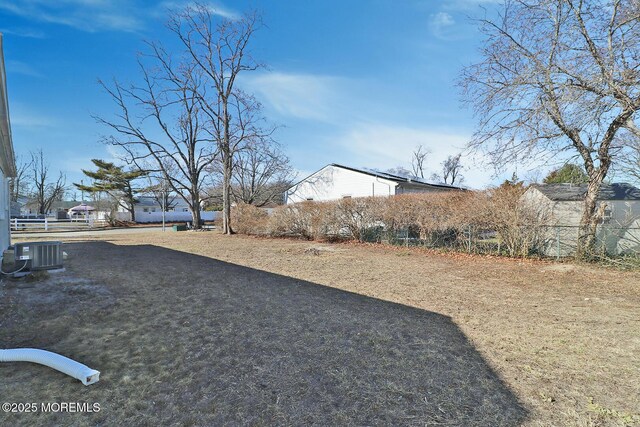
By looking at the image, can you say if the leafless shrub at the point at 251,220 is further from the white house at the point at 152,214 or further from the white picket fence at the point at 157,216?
the white house at the point at 152,214

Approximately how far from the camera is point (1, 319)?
392cm

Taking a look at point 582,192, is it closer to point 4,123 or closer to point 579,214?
point 579,214

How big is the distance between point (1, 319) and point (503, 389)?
5631mm

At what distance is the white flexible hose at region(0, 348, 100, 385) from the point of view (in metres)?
2.52

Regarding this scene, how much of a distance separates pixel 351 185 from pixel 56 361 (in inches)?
760

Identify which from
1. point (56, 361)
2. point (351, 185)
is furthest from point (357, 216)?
point (56, 361)

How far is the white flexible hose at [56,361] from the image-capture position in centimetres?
252

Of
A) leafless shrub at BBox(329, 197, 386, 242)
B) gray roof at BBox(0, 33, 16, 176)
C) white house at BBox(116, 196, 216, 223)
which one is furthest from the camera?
white house at BBox(116, 196, 216, 223)

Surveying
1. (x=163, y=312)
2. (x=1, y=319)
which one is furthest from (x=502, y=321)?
(x=1, y=319)

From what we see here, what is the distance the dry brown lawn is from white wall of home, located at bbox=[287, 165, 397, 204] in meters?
12.9

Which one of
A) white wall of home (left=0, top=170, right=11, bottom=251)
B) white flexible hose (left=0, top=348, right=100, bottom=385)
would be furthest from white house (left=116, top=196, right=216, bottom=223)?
white flexible hose (left=0, top=348, right=100, bottom=385)

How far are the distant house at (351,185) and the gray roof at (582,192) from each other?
790 centimetres

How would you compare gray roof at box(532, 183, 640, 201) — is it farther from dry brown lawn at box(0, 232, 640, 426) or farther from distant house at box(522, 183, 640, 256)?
dry brown lawn at box(0, 232, 640, 426)

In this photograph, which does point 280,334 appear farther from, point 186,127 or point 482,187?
point 186,127
